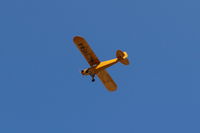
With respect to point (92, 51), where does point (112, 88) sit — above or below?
below

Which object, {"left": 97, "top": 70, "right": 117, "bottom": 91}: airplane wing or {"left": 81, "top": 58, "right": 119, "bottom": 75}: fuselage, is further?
{"left": 97, "top": 70, "right": 117, "bottom": 91}: airplane wing

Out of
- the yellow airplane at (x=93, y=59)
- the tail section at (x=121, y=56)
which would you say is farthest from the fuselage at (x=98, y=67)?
the tail section at (x=121, y=56)

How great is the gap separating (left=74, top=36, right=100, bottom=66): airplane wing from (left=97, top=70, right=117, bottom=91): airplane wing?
11.4 feet

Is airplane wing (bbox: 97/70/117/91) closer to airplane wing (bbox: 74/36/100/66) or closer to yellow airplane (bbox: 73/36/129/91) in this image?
yellow airplane (bbox: 73/36/129/91)

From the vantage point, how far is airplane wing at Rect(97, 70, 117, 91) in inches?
1874

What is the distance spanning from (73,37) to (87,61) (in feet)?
11.5

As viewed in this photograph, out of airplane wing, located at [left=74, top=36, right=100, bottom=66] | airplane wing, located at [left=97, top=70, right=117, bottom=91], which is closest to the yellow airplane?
airplane wing, located at [left=74, top=36, right=100, bottom=66]

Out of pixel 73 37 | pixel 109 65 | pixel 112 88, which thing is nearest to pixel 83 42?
pixel 73 37

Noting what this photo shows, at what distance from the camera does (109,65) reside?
43594mm

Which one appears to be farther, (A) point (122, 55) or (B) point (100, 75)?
(B) point (100, 75)

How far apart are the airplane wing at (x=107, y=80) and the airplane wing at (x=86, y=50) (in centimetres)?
347

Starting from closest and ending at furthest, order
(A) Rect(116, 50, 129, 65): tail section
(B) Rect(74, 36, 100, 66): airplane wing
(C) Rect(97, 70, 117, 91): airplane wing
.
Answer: (B) Rect(74, 36, 100, 66): airplane wing
(A) Rect(116, 50, 129, 65): tail section
(C) Rect(97, 70, 117, 91): airplane wing

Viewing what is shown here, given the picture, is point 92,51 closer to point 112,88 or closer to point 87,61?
point 87,61

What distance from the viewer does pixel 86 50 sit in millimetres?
43531
